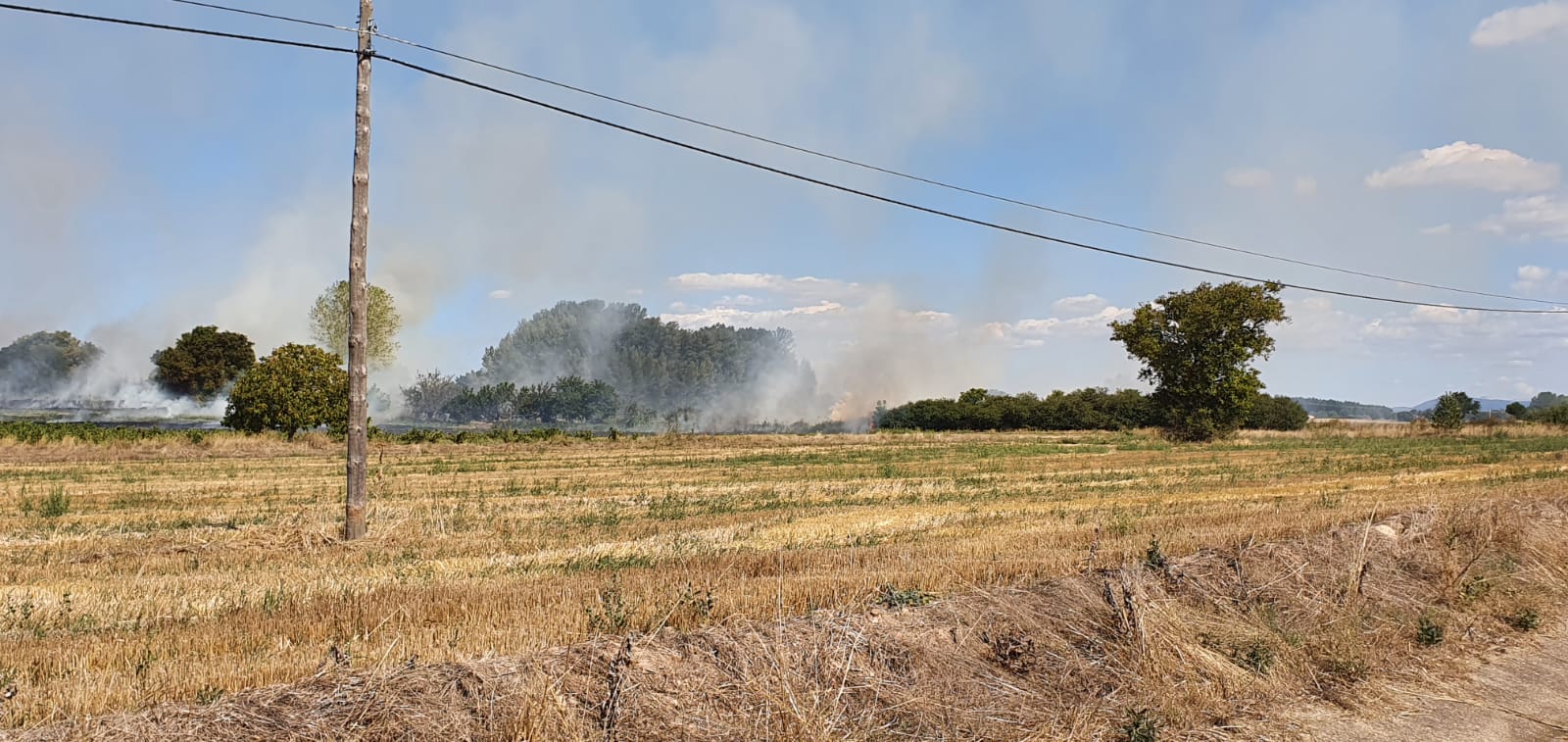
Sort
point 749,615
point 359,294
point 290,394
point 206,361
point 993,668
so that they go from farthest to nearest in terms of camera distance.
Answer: point 206,361, point 290,394, point 359,294, point 749,615, point 993,668

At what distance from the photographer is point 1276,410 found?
9919 cm

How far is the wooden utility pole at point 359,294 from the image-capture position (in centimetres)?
1426

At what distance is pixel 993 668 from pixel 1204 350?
191 feet

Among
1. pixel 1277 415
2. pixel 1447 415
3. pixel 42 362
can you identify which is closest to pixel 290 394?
pixel 1447 415

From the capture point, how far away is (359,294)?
14266 mm

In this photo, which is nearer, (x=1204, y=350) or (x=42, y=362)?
(x=1204, y=350)

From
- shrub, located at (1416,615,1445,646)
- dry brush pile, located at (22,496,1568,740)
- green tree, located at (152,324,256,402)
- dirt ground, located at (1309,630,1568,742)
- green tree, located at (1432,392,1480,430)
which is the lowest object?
dirt ground, located at (1309,630,1568,742)

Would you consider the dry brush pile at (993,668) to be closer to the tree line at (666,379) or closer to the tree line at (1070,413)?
the tree line at (666,379)

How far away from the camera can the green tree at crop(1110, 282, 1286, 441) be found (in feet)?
190

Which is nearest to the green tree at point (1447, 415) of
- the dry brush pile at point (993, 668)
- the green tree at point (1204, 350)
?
the green tree at point (1204, 350)

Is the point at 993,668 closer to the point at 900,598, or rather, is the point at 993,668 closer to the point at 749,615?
the point at 900,598

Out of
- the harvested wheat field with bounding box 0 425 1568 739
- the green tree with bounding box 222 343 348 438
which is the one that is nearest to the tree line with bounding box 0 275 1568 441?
the green tree with bounding box 222 343 348 438

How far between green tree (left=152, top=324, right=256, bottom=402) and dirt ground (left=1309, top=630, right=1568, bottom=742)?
10553cm

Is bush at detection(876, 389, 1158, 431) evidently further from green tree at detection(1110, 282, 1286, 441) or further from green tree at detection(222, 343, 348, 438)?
green tree at detection(222, 343, 348, 438)
